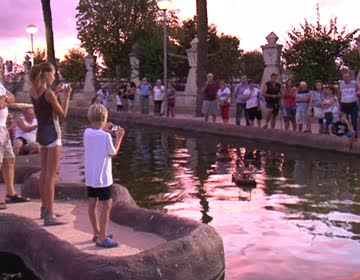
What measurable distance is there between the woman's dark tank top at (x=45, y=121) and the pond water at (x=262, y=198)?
2238 mm

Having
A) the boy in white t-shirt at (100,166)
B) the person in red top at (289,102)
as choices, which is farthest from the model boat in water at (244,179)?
the person in red top at (289,102)

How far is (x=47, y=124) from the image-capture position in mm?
7113

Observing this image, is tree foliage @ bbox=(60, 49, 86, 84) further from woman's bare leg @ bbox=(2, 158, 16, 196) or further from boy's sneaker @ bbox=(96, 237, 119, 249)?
boy's sneaker @ bbox=(96, 237, 119, 249)

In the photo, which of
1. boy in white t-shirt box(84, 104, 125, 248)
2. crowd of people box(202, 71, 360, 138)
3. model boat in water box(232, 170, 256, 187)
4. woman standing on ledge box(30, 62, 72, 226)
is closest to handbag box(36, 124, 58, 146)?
woman standing on ledge box(30, 62, 72, 226)

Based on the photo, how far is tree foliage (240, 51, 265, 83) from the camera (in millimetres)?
41234

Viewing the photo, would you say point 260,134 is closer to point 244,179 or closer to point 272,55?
point 244,179

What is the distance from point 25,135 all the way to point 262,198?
4.48m

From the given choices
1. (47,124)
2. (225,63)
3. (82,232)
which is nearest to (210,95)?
(47,124)

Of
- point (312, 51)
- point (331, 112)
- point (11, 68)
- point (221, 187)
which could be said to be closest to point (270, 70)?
point (312, 51)

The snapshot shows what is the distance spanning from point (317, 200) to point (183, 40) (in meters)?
35.0

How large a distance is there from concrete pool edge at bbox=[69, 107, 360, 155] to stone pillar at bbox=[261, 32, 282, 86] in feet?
17.3

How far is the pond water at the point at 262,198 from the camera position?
6754 millimetres

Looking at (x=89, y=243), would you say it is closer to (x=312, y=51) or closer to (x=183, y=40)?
(x=312, y=51)

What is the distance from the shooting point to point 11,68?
5525 centimetres
